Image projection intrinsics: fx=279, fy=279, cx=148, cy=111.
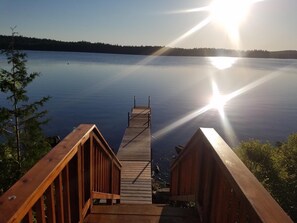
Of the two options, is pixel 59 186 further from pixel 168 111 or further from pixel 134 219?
pixel 168 111

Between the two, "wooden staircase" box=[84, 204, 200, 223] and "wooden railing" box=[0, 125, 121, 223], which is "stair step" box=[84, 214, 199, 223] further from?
"wooden railing" box=[0, 125, 121, 223]

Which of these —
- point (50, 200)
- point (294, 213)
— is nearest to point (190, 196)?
point (50, 200)

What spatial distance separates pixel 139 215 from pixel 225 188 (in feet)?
7.26

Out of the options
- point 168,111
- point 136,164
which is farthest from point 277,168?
point 168,111

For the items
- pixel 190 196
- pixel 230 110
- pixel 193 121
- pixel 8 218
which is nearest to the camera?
pixel 8 218

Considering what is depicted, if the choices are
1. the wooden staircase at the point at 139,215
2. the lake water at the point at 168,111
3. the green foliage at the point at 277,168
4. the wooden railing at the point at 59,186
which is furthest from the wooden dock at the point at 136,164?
the wooden railing at the point at 59,186

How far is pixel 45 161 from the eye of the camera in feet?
8.11

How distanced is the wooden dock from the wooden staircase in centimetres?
766

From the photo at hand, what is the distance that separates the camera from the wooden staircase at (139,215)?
13.9 ft

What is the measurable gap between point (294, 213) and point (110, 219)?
10.6 meters

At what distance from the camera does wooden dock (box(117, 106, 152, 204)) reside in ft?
41.7

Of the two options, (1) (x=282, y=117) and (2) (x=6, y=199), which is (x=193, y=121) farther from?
(2) (x=6, y=199)

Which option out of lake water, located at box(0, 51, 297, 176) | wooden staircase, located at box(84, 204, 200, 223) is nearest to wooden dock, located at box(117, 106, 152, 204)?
lake water, located at box(0, 51, 297, 176)

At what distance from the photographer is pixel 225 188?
2.75 m
